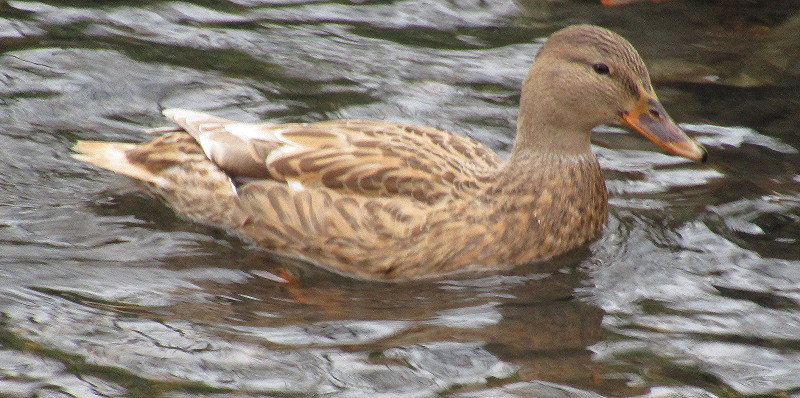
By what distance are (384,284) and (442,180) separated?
712 millimetres

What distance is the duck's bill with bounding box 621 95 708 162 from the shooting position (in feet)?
22.5

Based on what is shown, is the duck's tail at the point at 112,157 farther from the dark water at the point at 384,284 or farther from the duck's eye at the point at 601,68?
the duck's eye at the point at 601,68

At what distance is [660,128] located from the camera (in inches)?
271

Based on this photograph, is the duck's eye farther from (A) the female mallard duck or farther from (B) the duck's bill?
(B) the duck's bill

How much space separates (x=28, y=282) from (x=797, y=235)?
459cm

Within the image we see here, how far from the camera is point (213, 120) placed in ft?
24.8

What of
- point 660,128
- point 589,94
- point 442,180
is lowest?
point 442,180

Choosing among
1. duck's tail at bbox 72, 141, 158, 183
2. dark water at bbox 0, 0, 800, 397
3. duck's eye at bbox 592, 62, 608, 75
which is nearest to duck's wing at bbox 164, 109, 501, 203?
duck's tail at bbox 72, 141, 158, 183

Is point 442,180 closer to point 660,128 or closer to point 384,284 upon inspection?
point 384,284

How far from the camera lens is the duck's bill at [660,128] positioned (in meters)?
6.86

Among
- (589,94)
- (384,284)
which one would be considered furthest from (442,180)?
(589,94)

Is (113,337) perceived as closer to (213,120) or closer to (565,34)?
(213,120)

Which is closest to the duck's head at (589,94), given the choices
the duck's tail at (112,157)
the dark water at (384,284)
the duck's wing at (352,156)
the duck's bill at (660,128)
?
the duck's bill at (660,128)

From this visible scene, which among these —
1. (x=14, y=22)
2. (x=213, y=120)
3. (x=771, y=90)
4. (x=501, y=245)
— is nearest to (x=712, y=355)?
(x=501, y=245)
